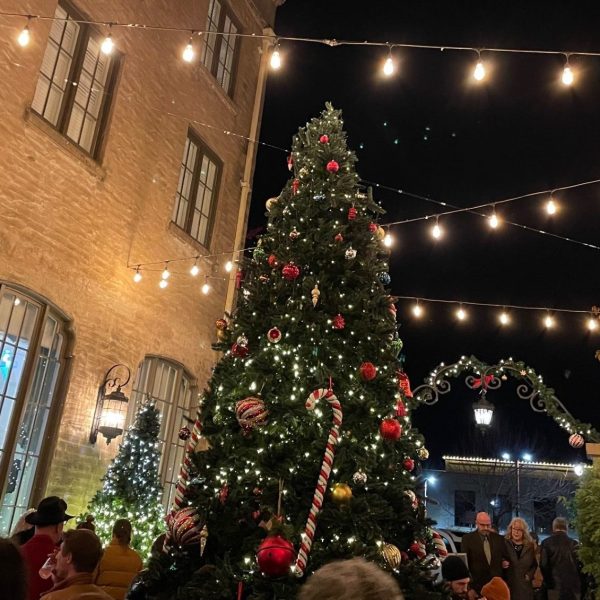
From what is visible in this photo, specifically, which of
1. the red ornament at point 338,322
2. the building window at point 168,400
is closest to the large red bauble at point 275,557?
the red ornament at point 338,322

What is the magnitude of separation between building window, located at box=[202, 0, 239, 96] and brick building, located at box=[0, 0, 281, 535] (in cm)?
6

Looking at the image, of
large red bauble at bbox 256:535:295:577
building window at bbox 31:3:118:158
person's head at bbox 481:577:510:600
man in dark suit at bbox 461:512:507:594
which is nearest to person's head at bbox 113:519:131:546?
large red bauble at bbox 256:535:295:577

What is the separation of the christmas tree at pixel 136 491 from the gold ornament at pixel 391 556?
3.83 metres

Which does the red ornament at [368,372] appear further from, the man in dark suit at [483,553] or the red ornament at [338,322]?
the man in dark suit at [483,553]

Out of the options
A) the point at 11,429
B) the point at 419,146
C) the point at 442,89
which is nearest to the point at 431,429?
the point at 419,146

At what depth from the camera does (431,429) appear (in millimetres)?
30609

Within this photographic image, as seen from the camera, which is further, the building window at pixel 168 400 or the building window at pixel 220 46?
the building window at pixel 220 46

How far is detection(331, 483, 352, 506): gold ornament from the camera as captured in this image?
479cm

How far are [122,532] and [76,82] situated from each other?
6102 millimetres

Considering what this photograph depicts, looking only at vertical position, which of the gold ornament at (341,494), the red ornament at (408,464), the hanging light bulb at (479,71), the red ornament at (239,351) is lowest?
the gold ornament at (341,494)

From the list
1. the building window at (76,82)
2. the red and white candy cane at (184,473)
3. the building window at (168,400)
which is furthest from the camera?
the building window at (168,400)

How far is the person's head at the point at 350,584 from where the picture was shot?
65.0 inches

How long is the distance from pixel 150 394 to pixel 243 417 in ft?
16.3

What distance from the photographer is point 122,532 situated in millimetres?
5453
